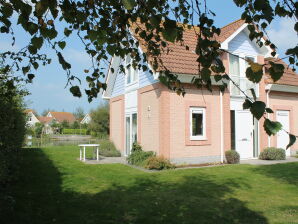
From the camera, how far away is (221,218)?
581 cm

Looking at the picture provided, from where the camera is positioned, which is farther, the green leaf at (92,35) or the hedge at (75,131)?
the hedge at (75,131)

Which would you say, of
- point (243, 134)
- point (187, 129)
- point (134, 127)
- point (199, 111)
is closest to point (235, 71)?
point (199, 111)

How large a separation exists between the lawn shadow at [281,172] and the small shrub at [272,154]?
2408mm

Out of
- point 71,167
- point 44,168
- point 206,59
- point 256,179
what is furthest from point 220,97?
point 206,59

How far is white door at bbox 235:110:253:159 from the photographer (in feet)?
50.0

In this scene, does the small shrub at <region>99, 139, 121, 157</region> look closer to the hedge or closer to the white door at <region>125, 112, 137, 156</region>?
the white door at <region>125, 112, 137, 156</region>

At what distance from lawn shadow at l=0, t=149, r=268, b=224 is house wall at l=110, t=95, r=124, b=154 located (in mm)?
8841

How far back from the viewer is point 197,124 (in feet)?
46.8

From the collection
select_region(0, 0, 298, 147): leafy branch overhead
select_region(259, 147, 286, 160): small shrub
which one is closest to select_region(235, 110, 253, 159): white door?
select_region(259, 147, 286, 160): small shrub

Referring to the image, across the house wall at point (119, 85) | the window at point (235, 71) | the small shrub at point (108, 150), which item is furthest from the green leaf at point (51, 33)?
the house wall at point (119, 85)

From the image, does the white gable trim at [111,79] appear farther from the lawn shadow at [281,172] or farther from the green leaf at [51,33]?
the green leaf at [51,33]

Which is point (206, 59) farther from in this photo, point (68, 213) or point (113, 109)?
point (113, 109)

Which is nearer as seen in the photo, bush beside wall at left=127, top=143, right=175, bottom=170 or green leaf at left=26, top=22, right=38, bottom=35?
green leaf at left=26, top=22, right=38, bottom=35

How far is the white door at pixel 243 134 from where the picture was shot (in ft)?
50.0
